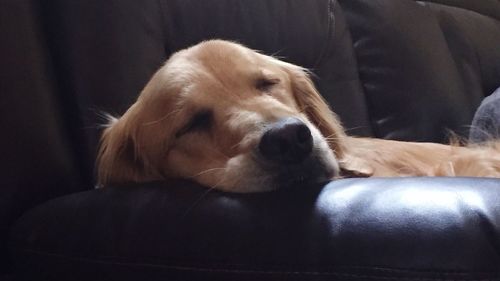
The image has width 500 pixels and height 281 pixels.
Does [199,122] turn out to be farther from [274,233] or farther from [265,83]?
[274,233]

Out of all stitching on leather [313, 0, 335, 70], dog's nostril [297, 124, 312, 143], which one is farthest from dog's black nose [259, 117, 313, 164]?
stitching on leather [313, 0, 335, 70]

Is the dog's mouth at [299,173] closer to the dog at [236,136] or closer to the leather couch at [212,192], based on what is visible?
the dog at [236,136]

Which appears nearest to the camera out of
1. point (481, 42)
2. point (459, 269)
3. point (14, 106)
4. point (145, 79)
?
point (459, 269)

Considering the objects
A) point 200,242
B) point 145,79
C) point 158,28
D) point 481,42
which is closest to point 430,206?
point 200,242

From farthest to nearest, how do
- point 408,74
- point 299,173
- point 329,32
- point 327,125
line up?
1. point 408,74
2. point 329,32
3. point 327,125
4. point 299,173

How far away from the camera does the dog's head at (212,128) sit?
3.99 feet

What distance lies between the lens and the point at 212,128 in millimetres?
1381

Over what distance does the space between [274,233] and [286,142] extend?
0.29 meters

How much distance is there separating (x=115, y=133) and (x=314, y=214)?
0.65m

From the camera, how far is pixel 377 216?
0.88m

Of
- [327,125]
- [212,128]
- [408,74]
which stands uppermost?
[212,128]

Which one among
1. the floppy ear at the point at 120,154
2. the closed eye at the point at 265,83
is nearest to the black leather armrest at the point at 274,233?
the floppy ear at the point at 120,154

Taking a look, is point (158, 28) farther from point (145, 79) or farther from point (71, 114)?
point (71, 114)

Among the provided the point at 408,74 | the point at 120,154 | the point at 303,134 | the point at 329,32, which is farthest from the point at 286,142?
the point at 408,74
